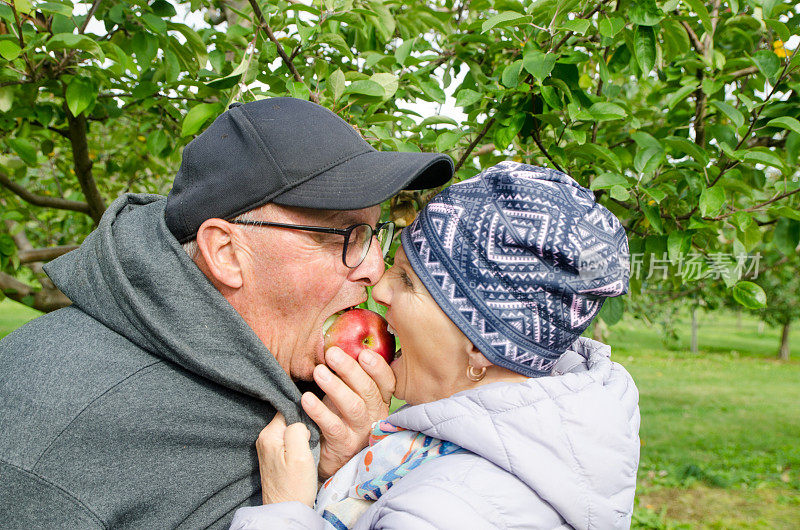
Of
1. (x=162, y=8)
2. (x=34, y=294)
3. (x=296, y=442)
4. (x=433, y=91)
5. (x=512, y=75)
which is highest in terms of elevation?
(x=162, y=8)

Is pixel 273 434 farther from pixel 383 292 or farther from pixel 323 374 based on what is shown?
pixel 383 292

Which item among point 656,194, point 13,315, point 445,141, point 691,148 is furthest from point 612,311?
point 13,315

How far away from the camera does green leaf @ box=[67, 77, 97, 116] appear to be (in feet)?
7.56

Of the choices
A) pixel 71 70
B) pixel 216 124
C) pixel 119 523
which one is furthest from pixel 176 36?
pixel 119 523

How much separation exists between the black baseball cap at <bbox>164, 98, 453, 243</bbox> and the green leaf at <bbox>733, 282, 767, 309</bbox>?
143 cm

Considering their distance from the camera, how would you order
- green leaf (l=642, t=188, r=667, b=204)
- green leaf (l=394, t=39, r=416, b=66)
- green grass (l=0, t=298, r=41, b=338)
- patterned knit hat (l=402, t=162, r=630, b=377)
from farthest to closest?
1. green grass (l=0, t=298, r=41, b=338)
2. green leaf (l=394, t=39, r=416, b=66)
3. green leaf (l=642, t=188, r=667, b=204)
4. patterned knit hat (l=402, t=162, r=630, b=377)

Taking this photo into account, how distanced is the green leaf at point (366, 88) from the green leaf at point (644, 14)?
0.84m

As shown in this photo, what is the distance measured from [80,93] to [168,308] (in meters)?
1.32

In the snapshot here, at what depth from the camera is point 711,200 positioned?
6.66 feet

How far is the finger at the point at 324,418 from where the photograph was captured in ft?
5.20

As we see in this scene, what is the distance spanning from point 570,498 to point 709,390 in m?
12.7

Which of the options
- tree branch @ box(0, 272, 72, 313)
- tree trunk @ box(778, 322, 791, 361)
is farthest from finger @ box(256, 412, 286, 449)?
tree trunk @ box(778, 322, 791, 361)

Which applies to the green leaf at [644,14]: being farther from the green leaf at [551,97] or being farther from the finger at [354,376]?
the finger at [354,376]

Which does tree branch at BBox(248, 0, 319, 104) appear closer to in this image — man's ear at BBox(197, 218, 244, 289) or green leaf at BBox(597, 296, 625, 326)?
man's ear at BBox(197, 218, 244, 289)
